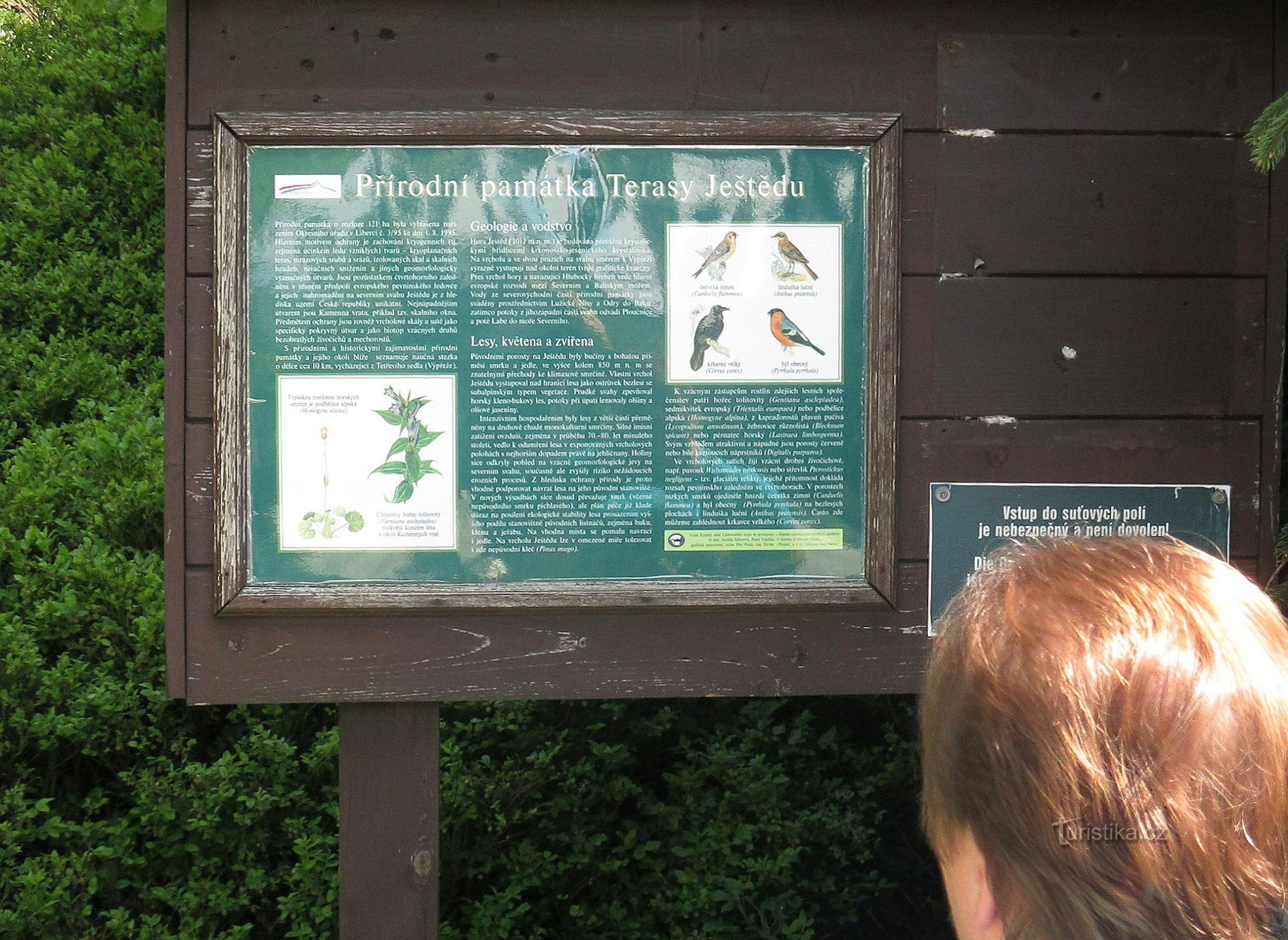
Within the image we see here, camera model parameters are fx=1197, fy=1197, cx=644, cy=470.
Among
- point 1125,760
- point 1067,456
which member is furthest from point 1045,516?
point 1125,760

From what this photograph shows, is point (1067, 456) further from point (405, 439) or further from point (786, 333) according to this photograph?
point (405, 439)

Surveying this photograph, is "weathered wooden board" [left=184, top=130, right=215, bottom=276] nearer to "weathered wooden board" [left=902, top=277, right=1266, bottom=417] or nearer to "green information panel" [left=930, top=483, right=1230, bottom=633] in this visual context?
"weathered wooden board" [left=902, top=277, right=1266, bottom=417]

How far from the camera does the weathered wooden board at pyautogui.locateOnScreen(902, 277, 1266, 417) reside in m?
2.39

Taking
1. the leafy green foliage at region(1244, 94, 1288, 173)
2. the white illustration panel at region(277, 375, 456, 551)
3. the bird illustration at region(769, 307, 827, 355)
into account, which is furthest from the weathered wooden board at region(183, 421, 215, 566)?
the leafy green foliage at region(1244, 94, 1288, 173)

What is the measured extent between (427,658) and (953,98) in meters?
1.52

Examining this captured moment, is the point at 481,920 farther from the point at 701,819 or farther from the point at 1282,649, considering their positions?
the point at 1282,649

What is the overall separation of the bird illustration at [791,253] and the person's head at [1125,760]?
140cm

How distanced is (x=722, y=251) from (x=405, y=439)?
714mm

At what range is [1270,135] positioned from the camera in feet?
6.74

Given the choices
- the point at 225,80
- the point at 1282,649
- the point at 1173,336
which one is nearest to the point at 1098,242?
the point at 1173,336

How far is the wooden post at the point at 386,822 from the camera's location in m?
2.43

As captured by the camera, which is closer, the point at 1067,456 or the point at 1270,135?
the point at 1270,135

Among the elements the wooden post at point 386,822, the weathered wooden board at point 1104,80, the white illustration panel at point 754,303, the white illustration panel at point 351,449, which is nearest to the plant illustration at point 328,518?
the white illustration panel at point 351,449

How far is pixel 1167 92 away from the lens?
241cm
